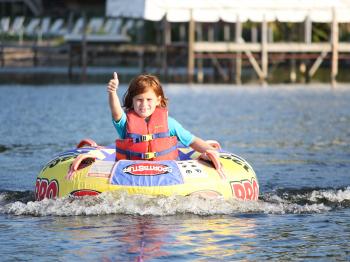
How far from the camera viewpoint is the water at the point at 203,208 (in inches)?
394

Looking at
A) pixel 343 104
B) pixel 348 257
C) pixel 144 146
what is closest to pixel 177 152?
pixel 144 146

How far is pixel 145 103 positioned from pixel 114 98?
49cm

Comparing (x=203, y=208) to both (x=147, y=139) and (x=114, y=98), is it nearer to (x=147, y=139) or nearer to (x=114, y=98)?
(x=147, y=139)

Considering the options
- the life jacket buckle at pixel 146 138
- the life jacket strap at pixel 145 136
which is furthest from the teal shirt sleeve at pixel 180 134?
the life jacket buckle at pixel 146 138

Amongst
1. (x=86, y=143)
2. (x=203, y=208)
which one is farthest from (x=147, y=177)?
(x=86, y=143)

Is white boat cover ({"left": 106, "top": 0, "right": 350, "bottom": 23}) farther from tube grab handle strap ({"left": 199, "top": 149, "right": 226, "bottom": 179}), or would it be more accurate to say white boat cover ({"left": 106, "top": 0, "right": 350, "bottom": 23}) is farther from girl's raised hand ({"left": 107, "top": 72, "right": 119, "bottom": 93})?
girl's raised hand ({"left": 107, "top": 72, "right": 119, "bottom": 93})

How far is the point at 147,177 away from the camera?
11.9m

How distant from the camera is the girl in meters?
12.2

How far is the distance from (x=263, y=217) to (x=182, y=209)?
78cm

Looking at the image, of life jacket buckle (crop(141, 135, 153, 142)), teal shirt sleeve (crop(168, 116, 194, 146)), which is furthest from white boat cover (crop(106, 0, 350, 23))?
life jacket buckle (crop(141, 135, 153, 142))

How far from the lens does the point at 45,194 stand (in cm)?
1234

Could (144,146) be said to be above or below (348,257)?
above

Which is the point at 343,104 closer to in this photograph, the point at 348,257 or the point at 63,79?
the point at 63,79

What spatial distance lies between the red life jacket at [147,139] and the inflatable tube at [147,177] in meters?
0.23
